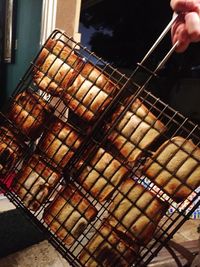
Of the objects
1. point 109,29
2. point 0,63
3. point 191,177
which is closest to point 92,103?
point 191,177

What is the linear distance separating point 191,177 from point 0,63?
4.07 meters

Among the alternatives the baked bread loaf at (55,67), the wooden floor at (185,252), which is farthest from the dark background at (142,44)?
the baked bread loaf at (55,67)

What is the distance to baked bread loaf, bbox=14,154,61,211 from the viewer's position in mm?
2105

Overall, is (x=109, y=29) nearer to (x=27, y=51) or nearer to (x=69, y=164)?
(x=27, y=51)

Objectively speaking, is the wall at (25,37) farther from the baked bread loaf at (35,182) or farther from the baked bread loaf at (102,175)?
the baked bread loaf at (102,175)

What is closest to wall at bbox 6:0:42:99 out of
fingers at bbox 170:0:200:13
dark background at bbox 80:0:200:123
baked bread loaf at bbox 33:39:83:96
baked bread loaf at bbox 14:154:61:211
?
baked bread loaf at bbox 33:39:83:96

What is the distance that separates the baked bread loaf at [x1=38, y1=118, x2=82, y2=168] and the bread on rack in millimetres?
65

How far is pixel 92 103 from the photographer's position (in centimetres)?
207

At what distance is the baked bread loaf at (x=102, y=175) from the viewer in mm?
1945

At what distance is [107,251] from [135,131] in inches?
26.6

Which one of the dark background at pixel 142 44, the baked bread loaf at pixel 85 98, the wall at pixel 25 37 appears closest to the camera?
the baked bread loaf at pixel 85 98

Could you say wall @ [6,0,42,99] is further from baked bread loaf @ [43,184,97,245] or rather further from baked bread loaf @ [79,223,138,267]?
baked bread loaf @ [79,223,138,267]

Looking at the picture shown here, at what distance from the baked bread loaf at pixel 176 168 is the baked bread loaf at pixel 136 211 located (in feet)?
0.30

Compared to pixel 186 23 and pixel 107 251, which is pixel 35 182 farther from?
pixel 186 23
